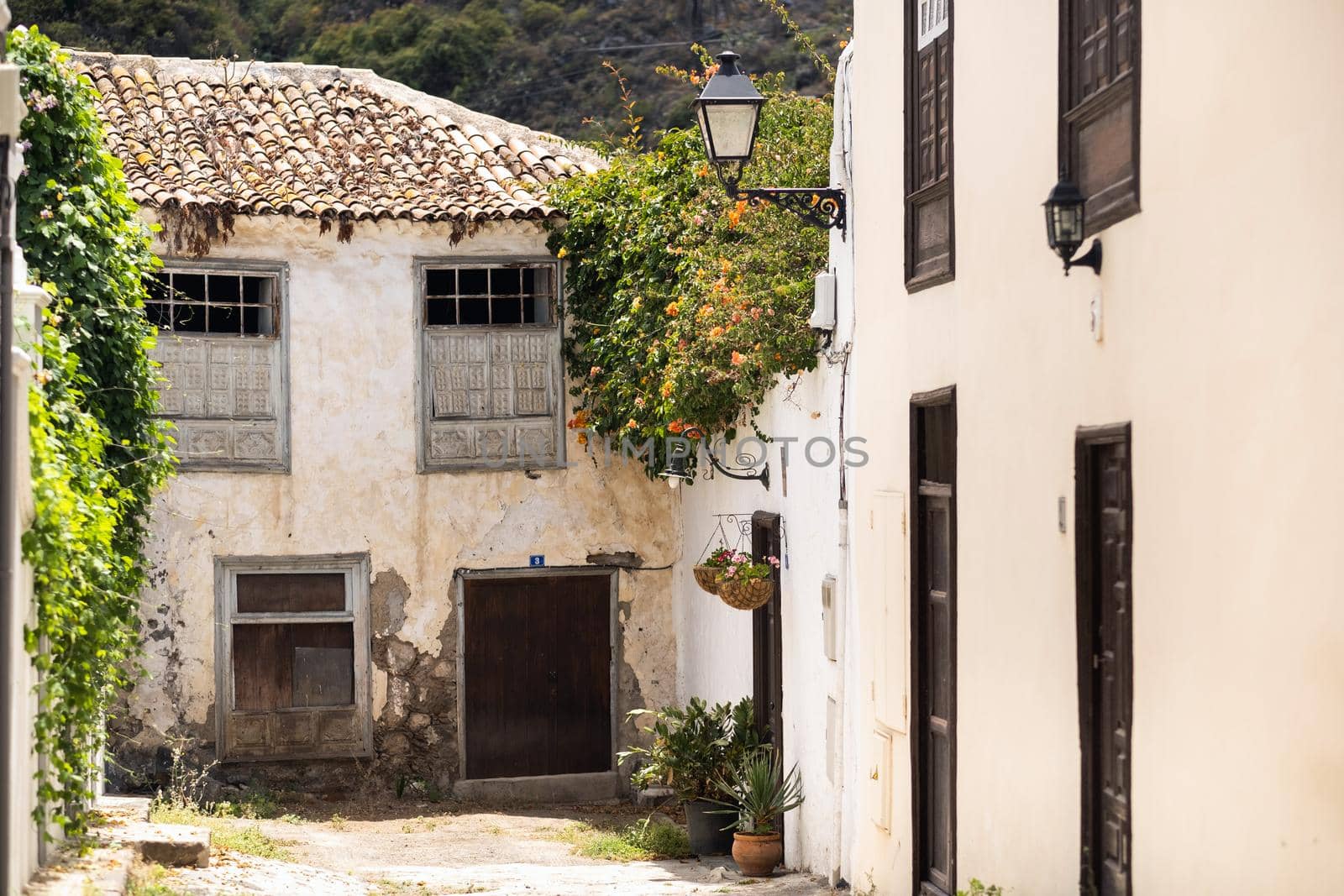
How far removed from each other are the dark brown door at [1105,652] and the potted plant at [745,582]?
4809mm

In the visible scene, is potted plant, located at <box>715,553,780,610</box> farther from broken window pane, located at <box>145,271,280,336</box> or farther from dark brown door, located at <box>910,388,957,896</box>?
Result: broken window pane, located at <box>145,271,280,336</box>

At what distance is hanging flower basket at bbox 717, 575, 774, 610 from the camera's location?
452 inches

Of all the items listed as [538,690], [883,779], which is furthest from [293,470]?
[883,779]

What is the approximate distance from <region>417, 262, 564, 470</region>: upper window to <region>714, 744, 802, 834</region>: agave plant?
15.5 feet

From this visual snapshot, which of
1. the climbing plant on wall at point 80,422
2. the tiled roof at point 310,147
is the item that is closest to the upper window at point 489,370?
the tiled roof at point 310,147

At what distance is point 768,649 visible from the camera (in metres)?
12.5

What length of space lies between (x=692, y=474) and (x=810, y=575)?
326 centimetres

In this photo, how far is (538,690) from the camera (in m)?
15.7

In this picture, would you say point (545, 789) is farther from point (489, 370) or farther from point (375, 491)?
point (489, 370)

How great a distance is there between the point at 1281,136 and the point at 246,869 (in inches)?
315

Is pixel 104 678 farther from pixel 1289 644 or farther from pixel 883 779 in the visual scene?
pixel 1289 644

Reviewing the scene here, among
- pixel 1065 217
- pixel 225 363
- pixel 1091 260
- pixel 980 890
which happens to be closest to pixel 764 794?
pixel 980 890

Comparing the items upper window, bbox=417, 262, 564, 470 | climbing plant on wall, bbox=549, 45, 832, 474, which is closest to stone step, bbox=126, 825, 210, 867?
climbing plant on wall, bbox=549, 45, 832, 474

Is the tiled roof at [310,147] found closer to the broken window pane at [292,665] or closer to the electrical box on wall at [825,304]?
the broken window pane at [292,665]
